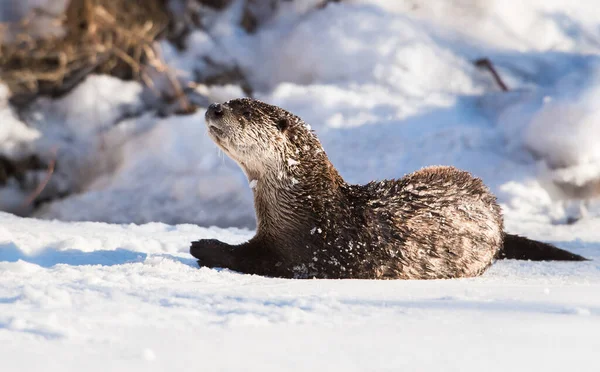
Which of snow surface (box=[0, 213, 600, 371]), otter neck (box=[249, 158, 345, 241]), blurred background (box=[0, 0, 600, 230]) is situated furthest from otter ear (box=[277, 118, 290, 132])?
blurred background (box=[0, 0, 600, 230])

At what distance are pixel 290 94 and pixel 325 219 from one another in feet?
12.0

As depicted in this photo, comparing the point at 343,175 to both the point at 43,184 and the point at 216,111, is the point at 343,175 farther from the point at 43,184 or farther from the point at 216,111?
the point at 216,111

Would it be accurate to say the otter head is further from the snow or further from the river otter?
the snow

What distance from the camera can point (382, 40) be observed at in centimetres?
762

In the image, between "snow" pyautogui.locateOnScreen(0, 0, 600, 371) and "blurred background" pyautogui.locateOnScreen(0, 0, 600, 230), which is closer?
"snow" pyautogui.locateOnScreen(0, 0, 600, 371)

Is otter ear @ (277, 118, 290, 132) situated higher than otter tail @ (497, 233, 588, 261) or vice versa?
otter ear @ (277, 118, 290, 132)

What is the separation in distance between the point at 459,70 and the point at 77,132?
349cm

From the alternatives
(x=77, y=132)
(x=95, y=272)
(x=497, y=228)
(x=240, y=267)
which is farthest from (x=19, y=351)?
(x=77, y=132)

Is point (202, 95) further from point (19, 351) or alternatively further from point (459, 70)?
point (19, 351)

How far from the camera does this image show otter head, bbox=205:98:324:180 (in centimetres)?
376

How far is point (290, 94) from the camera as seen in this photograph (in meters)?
7.19

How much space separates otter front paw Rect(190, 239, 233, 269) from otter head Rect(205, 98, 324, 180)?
411 mm

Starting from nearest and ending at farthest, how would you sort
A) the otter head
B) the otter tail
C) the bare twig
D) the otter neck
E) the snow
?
the snow → the otter neck → the otter head → the otter tail → the bare twig

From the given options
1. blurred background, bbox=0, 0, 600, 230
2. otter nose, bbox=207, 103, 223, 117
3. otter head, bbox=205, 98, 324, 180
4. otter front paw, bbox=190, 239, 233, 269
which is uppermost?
blurred background, bbox=0, 0, 600, 230
